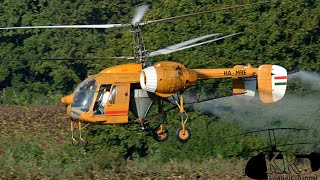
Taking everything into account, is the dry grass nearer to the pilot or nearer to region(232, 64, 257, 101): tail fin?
the pilot

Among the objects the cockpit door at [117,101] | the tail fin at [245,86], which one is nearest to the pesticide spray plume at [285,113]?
the tail fin at [245,86]

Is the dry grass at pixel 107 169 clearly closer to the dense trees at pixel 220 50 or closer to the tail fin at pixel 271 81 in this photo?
the dense trees at pixel 220 50

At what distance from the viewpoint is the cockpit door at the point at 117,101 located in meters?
18.4

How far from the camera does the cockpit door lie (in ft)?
60.4

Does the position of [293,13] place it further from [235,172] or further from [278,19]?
[235,172]

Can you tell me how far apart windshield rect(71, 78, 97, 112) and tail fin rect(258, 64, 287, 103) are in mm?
4010

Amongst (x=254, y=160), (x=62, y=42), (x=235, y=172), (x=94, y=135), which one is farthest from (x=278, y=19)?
(x=62, y=42)

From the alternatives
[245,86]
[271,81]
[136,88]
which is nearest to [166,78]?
[136,88]

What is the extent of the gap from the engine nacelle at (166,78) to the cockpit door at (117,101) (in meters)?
0.62

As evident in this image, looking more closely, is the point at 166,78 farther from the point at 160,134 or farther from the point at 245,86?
the point at 245,86

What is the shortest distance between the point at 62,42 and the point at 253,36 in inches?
606

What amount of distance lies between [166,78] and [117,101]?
1.29 meters

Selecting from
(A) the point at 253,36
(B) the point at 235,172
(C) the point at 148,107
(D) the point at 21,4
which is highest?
(D) the point at 21,4

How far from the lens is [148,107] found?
19.0 m
